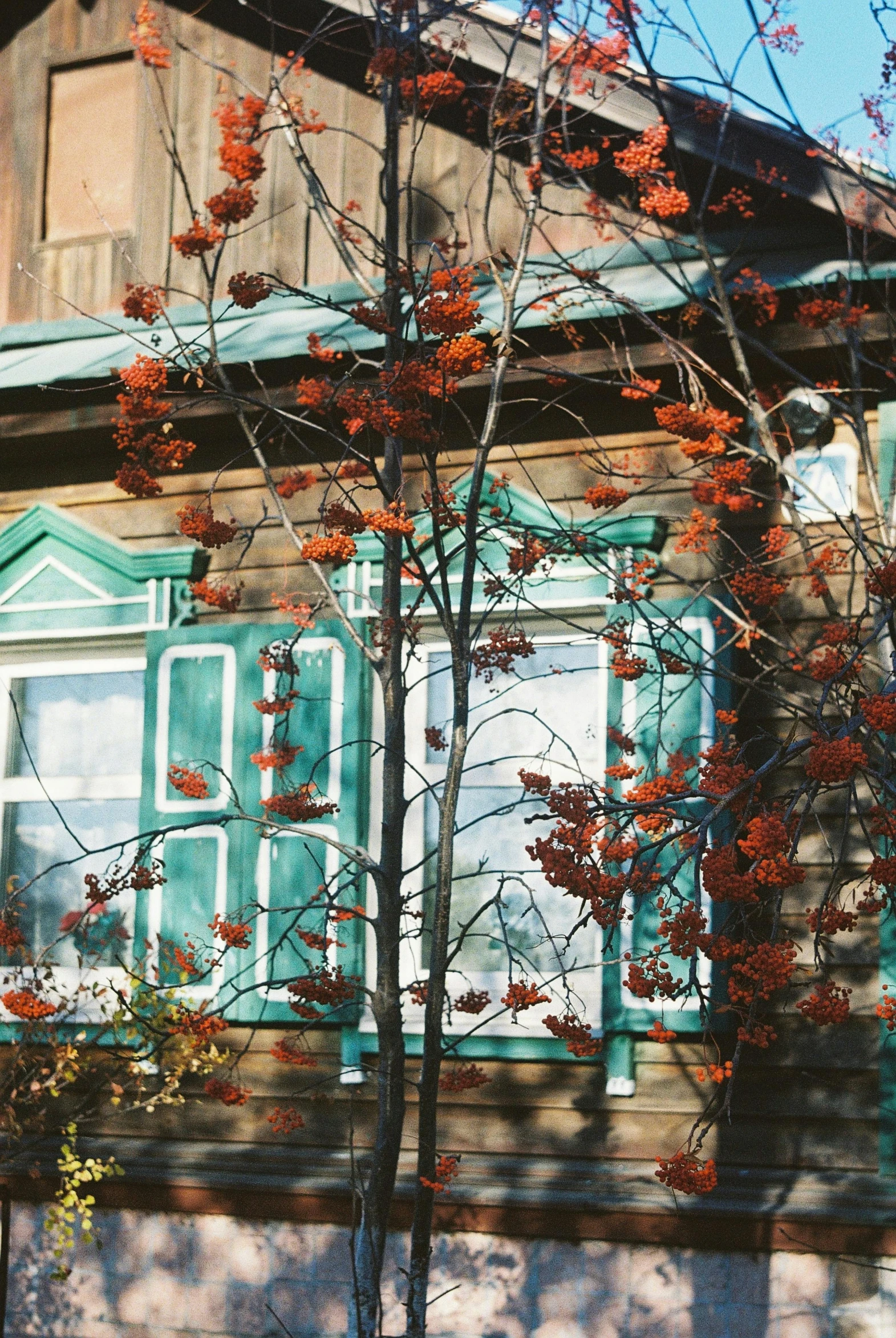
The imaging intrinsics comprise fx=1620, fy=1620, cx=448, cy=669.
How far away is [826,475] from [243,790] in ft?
8.68

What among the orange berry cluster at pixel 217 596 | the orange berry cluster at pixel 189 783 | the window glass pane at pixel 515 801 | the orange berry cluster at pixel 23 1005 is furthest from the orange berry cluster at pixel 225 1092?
the orange berry cluster at pixel 217 596

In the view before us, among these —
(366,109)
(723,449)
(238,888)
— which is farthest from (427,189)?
(238,888)

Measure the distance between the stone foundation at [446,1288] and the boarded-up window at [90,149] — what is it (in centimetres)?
461

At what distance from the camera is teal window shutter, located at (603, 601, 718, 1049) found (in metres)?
5.79

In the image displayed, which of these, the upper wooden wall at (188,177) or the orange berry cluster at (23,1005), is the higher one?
the upper wooden wall at (188,177)

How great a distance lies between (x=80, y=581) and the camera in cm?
723

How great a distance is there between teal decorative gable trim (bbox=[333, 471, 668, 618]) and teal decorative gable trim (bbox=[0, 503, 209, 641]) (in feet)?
2.43

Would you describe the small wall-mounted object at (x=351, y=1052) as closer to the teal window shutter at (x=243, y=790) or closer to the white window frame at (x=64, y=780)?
the teal window shutter at (x=243, y=790)

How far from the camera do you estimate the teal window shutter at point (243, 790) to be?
643cm

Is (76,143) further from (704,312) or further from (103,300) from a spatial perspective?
(704,312)

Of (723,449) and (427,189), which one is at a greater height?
(427,189)

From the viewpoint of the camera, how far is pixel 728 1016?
5.73 m

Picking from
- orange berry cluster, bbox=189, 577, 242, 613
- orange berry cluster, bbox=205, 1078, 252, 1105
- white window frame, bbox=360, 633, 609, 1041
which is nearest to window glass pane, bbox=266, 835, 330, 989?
white window frame, bbox=360, 633, 609, 1041

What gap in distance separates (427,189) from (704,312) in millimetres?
1786
